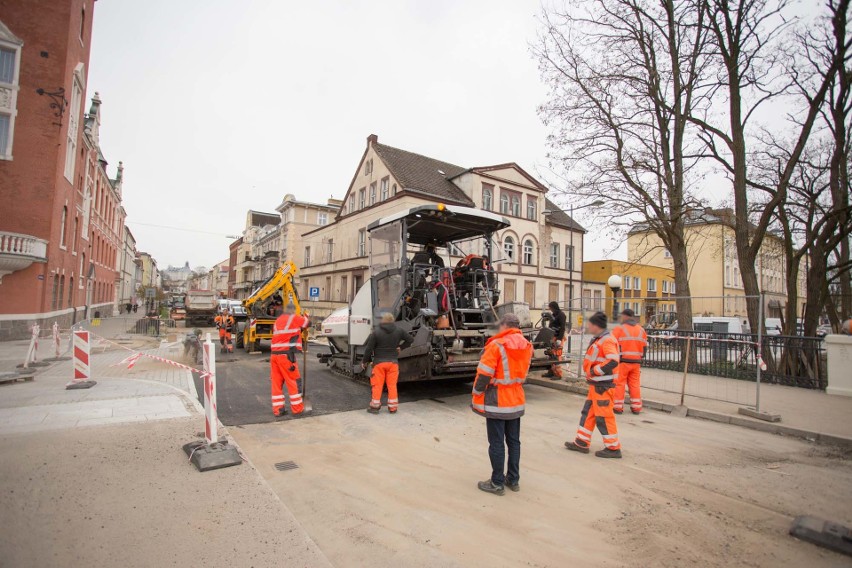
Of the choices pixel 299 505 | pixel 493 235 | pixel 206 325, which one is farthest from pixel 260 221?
pixel 299 505

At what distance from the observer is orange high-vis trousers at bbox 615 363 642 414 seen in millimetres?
7116

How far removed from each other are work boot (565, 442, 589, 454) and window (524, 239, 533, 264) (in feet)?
93.4

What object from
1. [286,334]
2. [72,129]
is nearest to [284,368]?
[286,334]

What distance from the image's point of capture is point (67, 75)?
17.2 meters

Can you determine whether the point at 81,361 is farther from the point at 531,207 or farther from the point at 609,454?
the point at 531,207

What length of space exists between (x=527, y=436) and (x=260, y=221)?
6963cm

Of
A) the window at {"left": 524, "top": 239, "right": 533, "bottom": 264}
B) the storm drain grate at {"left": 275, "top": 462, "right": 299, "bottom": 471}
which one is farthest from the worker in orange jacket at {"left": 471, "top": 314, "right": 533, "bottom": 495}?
the window at {"left": 524, "top": 239, "right": 533, "bottom": 264}

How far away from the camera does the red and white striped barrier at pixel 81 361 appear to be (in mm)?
7641

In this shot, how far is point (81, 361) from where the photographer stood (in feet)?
25.5

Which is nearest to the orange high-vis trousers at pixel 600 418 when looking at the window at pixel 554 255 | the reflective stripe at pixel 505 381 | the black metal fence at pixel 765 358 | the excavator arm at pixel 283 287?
the reflective stripe at pixel 505 381

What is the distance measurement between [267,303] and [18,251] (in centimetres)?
895

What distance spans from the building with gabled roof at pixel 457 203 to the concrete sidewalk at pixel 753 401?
1855 centimetres

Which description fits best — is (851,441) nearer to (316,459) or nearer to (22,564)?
(316,459)

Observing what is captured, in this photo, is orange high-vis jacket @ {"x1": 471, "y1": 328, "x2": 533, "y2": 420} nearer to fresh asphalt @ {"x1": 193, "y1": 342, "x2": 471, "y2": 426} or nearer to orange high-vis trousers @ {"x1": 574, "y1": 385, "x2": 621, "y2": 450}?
orange high-vis trousers @ {"x1": 574, "y1": 385, "x2": 621, "y2": 450}
